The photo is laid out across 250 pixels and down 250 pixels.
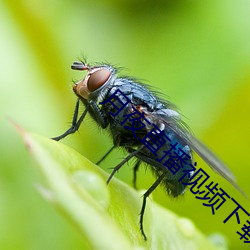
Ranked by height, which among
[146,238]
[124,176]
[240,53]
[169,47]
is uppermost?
[240,53]

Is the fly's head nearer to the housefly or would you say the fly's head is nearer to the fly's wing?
the housefly

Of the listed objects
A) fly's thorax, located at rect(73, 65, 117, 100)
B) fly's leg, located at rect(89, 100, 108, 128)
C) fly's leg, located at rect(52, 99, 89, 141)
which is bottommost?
fly's leg, located at rect(52, 99, 89, 141)

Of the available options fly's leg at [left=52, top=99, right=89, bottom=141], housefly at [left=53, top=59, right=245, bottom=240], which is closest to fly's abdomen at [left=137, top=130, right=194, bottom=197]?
housefly at [left=53, top=59, right=245, bottom=240]

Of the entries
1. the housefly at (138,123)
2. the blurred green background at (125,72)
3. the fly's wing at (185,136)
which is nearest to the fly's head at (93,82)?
the housefly at (138,123)

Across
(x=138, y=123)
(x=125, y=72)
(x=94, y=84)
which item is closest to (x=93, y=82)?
(x=94, y=84)

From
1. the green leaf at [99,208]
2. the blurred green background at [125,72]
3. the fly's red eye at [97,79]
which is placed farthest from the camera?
the blurred green background at [125,72]

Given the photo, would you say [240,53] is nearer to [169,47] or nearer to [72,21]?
[169,47]

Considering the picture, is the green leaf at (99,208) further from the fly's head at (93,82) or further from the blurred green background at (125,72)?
the blurred green background at (125,72)

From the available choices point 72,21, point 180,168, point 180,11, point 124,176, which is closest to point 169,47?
point 180,11

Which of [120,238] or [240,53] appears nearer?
[120,238]
